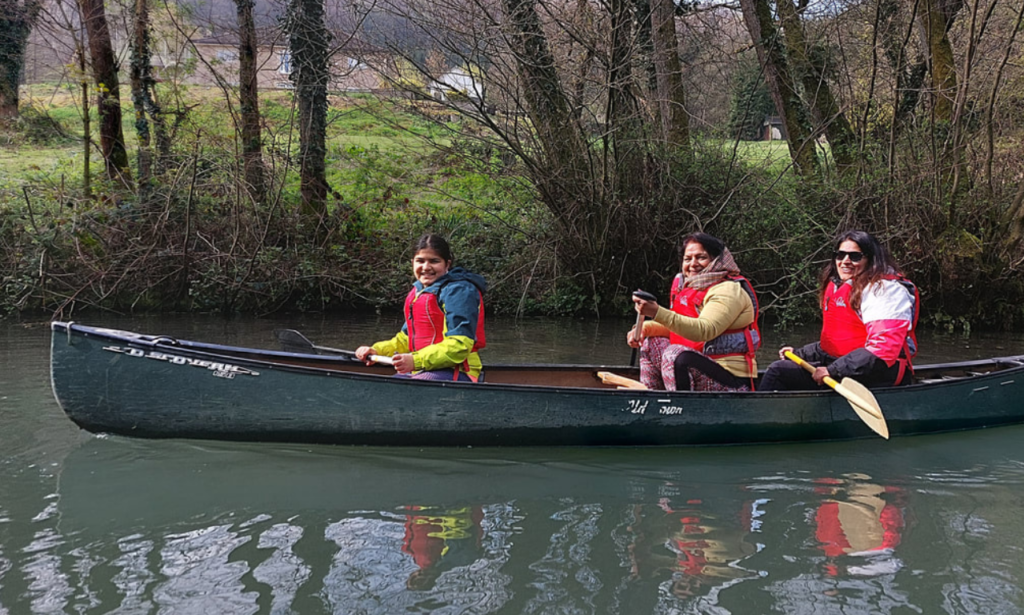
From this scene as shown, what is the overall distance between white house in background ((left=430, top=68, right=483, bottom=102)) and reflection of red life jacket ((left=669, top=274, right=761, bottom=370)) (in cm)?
452

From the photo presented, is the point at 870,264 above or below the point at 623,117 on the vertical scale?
below

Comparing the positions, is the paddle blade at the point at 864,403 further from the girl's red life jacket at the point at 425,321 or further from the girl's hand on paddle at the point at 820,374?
the girl's red life jacket at the point at 425,321

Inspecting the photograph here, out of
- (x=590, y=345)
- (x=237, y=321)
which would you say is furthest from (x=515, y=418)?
(x=237, y=321)

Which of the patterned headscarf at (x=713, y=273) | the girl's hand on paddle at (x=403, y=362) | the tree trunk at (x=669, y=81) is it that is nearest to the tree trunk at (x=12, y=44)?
the tree trunk at (x=669, y=81)

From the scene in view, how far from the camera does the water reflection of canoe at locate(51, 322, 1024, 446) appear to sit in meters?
4.49

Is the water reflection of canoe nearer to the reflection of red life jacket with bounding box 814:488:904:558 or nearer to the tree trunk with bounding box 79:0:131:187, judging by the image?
the reflection of red life jacket with bounding box 814:488:904:558

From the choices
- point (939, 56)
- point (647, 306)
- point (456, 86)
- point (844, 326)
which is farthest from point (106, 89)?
point (939, 56)

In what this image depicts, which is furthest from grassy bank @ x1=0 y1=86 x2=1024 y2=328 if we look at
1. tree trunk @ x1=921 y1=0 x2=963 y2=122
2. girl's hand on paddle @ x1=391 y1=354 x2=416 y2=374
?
girl's hand on paddle @ x1=391 y1=354 x2=416 y2=374

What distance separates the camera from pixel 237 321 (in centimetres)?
963

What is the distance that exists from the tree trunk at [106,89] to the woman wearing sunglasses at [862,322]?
26.8 ft

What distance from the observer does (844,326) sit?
501 cm

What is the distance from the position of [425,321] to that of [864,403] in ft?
7.95

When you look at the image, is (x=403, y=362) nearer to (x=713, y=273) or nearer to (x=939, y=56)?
(x=713, y=273)

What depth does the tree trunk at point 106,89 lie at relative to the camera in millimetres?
10336
